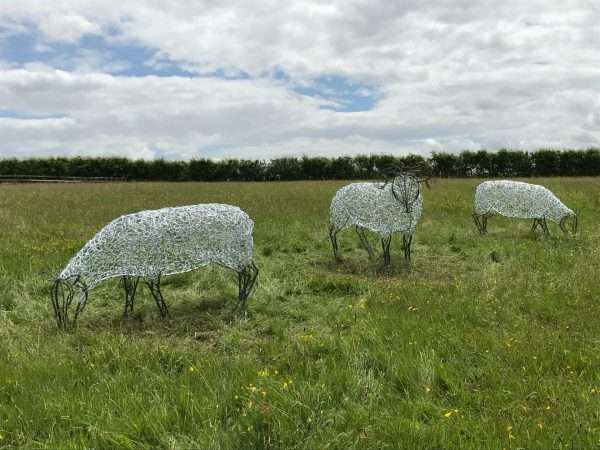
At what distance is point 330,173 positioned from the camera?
43000mm

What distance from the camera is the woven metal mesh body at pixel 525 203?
12.4 meters

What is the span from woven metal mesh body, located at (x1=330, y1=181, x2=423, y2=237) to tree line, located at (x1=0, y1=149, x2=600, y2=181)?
28.3 meters

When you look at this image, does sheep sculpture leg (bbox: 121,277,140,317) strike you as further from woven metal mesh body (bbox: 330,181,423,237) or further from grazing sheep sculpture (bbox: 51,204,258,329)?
woven metal mesh body (bbox: 330,181,423,237)

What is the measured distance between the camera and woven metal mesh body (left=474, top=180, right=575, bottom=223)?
12.4m

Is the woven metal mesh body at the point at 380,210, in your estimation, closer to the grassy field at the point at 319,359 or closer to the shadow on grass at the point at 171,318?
the grassy field at the point at 319,359

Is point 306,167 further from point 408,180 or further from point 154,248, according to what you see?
point 154,248

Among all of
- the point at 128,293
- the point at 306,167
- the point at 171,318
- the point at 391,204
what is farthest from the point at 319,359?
the point at 306,167

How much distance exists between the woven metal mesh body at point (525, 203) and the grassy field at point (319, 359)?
2396 mm

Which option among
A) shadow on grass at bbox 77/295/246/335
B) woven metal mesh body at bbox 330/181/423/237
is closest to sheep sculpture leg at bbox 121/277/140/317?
shadow on grass at bbox 77/295/246/335

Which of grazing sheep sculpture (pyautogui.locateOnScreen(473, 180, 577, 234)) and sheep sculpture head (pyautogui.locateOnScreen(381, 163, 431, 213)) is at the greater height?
sheep sculpture head (pyautogui.locateOnScreen(381, 163, 431, 213))

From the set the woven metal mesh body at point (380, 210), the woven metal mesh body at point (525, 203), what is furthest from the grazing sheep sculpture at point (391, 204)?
the woven metal mesh body at point (525, 203)

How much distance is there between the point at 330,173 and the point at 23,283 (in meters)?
35.7

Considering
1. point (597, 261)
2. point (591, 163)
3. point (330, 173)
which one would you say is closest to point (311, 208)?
point (597, 261)

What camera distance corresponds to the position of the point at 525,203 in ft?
40.7
